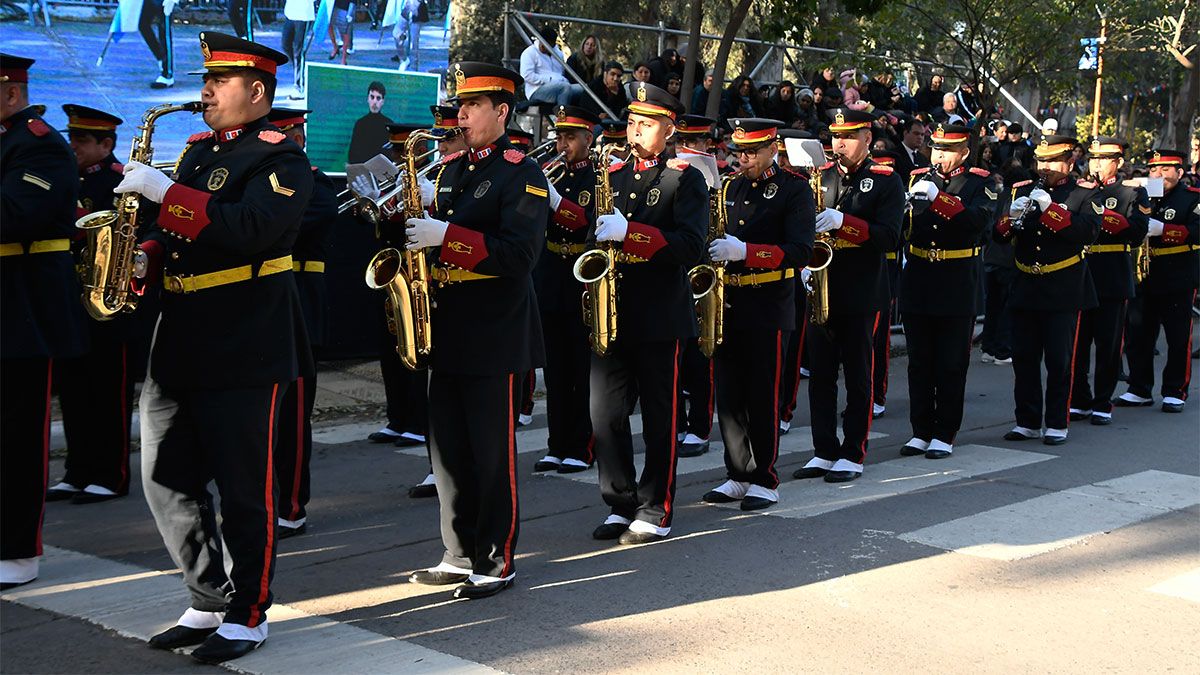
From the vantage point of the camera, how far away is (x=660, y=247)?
6367 mm

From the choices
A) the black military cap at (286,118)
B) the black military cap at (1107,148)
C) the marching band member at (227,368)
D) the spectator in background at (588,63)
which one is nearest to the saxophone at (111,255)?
the marching band member at (227,368)

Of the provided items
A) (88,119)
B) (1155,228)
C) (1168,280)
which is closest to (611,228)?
(88,119)

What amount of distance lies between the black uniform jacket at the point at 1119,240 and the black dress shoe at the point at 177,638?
8240 mm

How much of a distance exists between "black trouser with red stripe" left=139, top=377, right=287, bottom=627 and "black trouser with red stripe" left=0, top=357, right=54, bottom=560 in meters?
1.12

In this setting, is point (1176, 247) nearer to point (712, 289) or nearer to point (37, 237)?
point (712, 289)

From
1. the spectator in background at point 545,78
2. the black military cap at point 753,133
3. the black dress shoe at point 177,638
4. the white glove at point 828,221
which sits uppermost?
the spectator in background at point 545,78

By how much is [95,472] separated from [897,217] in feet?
16.1

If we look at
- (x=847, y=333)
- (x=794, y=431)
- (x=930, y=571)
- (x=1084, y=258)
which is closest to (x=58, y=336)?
(x=930, y=571)

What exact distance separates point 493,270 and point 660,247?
1186 mm

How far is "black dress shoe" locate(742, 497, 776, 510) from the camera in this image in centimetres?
734

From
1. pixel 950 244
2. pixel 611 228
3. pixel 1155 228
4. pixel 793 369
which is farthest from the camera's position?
pixel 1155 228

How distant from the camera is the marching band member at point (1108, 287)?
1080 cm

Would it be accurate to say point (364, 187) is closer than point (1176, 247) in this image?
Yes

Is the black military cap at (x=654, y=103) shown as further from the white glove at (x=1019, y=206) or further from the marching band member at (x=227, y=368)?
the white glove at (x=1019, y=206)
